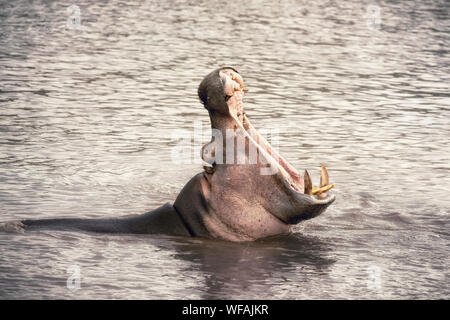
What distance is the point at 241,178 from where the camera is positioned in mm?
7145

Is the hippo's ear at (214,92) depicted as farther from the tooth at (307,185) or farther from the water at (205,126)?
the water at (205,126)

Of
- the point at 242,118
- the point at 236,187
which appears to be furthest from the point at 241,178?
the point at 242,118

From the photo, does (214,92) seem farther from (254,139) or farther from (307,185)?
(307,185)

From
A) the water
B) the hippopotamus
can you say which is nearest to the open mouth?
the hippopotamus

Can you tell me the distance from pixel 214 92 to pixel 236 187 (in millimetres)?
750

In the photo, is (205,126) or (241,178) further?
(205,126)

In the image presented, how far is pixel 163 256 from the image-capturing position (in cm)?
721

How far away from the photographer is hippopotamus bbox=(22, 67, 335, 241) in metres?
7.01

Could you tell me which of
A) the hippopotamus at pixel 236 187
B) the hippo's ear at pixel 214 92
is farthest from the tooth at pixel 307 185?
A: the hippo's ear at pixel 214 92

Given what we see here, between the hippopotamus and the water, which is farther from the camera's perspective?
the hippopotamus

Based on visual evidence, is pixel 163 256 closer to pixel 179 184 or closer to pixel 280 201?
pixel 280 201

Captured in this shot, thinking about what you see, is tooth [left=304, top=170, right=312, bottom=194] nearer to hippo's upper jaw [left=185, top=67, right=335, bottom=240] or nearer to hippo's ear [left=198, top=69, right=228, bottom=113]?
hippo's upper jaw [left=185, top=67, right=335, bottom=240]

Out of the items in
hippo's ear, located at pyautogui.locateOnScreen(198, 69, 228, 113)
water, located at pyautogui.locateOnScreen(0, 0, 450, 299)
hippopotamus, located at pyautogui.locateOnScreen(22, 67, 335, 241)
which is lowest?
water, located at pyautogui.locateOnScreen(0, 0, 450, 299)

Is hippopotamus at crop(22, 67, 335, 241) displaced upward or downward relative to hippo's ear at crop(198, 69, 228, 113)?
downward
